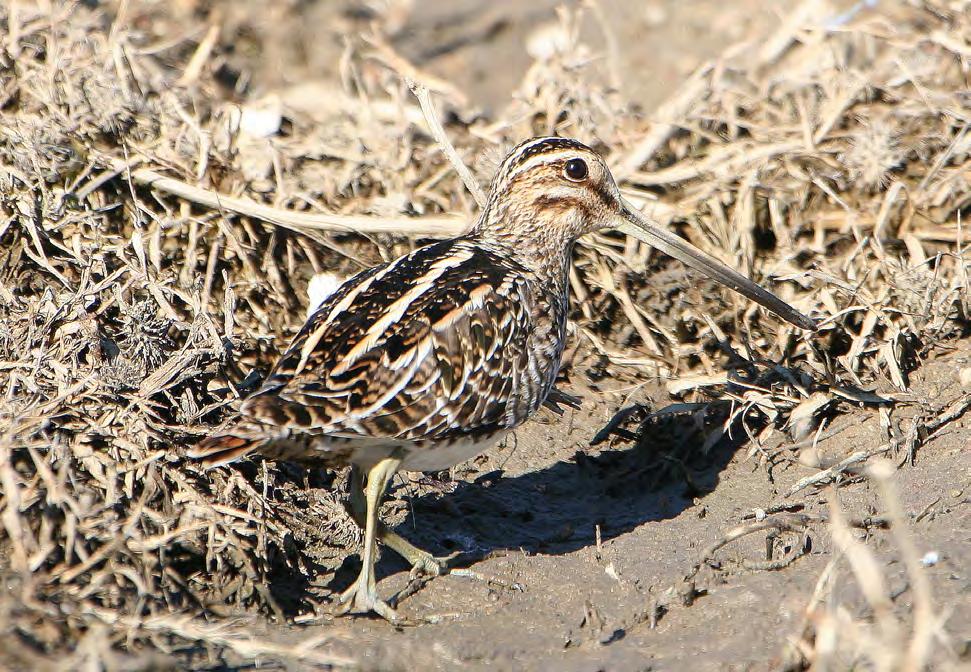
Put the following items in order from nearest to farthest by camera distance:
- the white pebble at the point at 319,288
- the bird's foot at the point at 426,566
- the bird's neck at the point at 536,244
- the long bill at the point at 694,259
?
the bird's foot at the point at 426,566 → the bird's neck at the point at 536,244 → the long bill at the point at 694,259 → the white pebble at the point at 319,288

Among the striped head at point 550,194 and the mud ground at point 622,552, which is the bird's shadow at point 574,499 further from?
the striped head at point 550,194

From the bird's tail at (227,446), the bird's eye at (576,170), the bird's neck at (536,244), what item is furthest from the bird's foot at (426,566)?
the bird's eye at (576,170)

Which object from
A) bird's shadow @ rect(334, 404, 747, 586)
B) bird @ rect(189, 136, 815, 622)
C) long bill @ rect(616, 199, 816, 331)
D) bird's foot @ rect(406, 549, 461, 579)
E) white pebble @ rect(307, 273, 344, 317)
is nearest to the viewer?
bird @ rect(189, 136, 815, 622)

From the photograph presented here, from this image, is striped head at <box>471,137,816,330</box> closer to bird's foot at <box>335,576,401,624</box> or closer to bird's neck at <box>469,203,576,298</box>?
bird's neck at <box>469,203,576,298</box>

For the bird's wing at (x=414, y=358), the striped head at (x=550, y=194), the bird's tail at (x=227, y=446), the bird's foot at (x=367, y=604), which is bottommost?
the bird's foot at (x=367, y=604)

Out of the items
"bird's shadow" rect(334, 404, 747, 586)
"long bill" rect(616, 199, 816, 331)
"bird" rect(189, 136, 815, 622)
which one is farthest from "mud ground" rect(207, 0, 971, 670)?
"long bill" rect(616, 199, 816, 331)

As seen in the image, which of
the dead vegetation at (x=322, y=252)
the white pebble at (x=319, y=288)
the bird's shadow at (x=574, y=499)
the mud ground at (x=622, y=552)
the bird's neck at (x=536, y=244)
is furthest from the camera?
the white pebble at (x=319, y=288)

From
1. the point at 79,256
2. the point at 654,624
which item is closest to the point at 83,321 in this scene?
the point at 79,256

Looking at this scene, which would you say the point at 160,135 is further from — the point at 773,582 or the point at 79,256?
the point at 773,582
